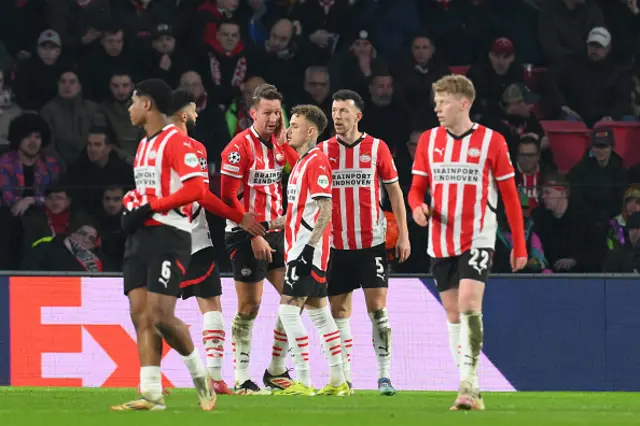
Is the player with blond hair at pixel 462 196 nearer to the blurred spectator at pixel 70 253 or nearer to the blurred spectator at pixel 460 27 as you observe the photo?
the blurred spectator at pixel 70 253

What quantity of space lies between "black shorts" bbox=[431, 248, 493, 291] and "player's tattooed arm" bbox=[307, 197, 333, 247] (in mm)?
1088

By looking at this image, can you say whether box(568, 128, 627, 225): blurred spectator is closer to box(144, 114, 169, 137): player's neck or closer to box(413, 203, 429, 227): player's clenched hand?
box(413, 203, 429, 227): player's clenched hand

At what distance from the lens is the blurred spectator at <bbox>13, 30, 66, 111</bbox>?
48.7 ft

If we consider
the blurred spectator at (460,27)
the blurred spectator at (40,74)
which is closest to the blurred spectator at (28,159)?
the blurred spectator at (40,74)

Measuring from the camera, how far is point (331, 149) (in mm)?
10055

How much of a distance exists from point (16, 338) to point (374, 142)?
11.9 ft

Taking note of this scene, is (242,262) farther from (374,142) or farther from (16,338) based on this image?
(16,338)

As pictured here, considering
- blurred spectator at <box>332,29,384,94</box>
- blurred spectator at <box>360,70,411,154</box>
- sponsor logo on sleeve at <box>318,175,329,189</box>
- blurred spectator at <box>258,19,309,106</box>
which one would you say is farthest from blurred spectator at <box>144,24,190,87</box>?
sponsor logo on sleeve at <box>318,175,329,189</box>

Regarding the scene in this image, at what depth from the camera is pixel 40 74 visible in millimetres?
14945

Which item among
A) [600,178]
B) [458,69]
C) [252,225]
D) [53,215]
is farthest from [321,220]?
[458,69]

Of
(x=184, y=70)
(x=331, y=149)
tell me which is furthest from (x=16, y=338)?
(x=184, y=70)

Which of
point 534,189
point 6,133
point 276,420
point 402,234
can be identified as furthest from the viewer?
point 6,133

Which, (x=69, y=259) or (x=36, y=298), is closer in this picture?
(x=36, y=298)

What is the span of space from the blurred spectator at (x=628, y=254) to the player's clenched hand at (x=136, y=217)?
584 centimetres
